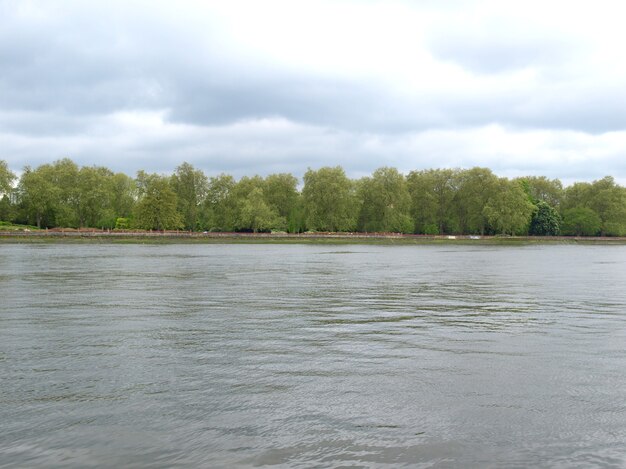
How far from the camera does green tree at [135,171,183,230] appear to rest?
5842 inches

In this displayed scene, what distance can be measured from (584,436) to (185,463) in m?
6.72

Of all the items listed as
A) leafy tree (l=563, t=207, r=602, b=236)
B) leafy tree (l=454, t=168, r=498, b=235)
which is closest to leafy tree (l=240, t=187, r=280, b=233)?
leafy tree (l=454, t=168, r=498, b=235)

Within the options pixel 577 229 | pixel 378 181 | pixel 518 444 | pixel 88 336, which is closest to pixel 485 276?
pixel 88 336

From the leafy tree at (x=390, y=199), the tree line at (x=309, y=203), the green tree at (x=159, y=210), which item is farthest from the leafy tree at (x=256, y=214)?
the leafy tree at (x=390, y=199)

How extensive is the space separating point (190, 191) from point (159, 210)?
16.3 metres

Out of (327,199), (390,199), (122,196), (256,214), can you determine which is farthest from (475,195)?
(122,196)

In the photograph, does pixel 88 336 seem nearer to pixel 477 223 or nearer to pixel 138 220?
pixel 138 220

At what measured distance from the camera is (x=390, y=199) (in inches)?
6196

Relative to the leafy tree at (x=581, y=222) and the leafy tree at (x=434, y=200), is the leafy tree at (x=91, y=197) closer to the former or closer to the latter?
the leafy tree at (x=434, y=200)

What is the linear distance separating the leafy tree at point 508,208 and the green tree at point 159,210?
80.9 m

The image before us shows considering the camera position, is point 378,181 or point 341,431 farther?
point 378,181

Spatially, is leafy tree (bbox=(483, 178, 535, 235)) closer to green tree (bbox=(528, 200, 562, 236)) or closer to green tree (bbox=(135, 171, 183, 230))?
green tree (bbox=(528, 200, 562, 236))

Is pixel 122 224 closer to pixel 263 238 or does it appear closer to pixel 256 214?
pixel 256 214

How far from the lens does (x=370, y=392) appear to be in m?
12.3
